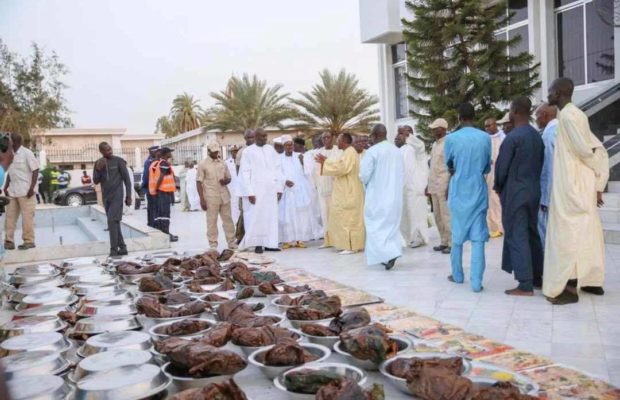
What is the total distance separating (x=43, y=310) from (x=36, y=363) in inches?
63.0

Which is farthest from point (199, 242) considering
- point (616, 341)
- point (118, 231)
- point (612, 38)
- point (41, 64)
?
point (41, 64)

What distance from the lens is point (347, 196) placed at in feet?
26.1

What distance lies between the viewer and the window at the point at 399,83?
19.8 m

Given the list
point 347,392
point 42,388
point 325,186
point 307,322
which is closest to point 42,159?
point 325,186

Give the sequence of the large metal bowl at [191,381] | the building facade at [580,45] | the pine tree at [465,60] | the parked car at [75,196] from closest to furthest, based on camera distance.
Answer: the large metal bowl at [191,381]
the building facade at [580,45]
the pine tree at [465,60]
the parked car at [75,196]

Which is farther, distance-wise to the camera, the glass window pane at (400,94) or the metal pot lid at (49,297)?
the glass window pane at (400,94)

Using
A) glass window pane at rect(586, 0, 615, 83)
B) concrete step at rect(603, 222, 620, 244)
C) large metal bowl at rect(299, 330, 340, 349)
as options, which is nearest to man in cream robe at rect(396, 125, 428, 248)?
concrete step at rect(603, 222, 620, 244)

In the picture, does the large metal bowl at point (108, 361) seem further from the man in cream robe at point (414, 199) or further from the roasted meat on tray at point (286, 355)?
the man in cream robe at point (414, 199)

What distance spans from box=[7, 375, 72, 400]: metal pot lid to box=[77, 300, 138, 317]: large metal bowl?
1.56m

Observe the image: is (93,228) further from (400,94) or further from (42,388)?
(400,94)

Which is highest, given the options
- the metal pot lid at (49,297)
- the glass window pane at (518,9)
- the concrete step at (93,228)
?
the glass window pane at (518,9)

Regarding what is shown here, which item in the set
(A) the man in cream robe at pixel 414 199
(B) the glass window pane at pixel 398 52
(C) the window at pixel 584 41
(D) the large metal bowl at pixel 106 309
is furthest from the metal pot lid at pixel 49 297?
(B) the glass window pane at pixel 398 52

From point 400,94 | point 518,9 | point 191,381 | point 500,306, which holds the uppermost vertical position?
point 518,9

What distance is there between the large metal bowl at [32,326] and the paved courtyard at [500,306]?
2.70 meters
